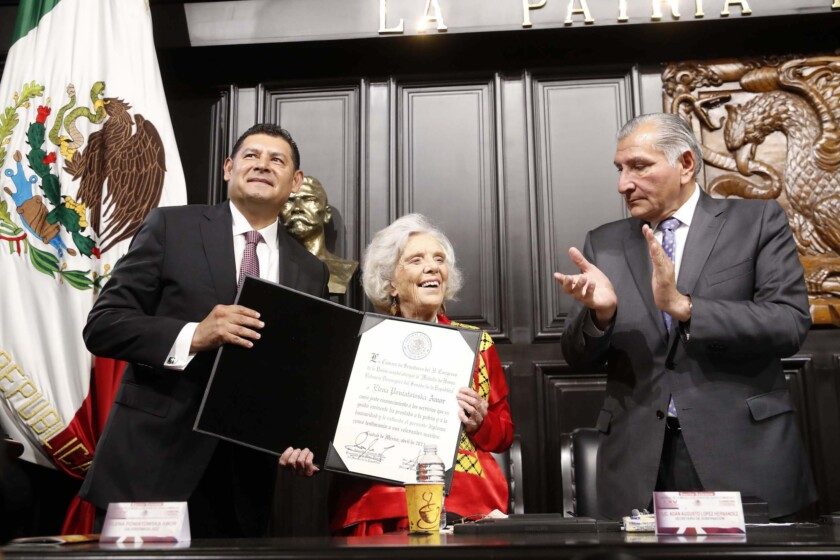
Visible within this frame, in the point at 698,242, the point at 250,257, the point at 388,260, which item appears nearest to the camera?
the point at 698,242

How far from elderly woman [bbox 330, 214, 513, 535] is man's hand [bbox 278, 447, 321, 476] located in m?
0.22

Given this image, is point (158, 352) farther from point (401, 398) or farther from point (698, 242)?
point (698, 242)

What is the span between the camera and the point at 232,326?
2.19 m

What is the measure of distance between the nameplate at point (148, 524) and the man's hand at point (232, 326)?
67cm

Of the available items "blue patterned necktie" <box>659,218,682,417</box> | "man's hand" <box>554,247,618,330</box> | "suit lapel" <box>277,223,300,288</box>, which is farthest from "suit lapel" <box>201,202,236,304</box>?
"blue patterned necktie" <box>659,218,682,417</box>

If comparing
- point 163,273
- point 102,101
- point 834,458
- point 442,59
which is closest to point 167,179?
point 102,101

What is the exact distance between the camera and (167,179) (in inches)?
134

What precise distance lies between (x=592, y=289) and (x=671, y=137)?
566mm

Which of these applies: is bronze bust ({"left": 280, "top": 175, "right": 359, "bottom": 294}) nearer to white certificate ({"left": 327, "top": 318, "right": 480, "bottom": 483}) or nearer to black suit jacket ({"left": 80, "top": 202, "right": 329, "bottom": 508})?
black suit jacket ({"left": 80, "top": 202, "right": 329, "bottom": 508})

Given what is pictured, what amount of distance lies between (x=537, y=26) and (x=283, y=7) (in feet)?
3.80

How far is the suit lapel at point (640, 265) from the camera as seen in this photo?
7.74 feet
